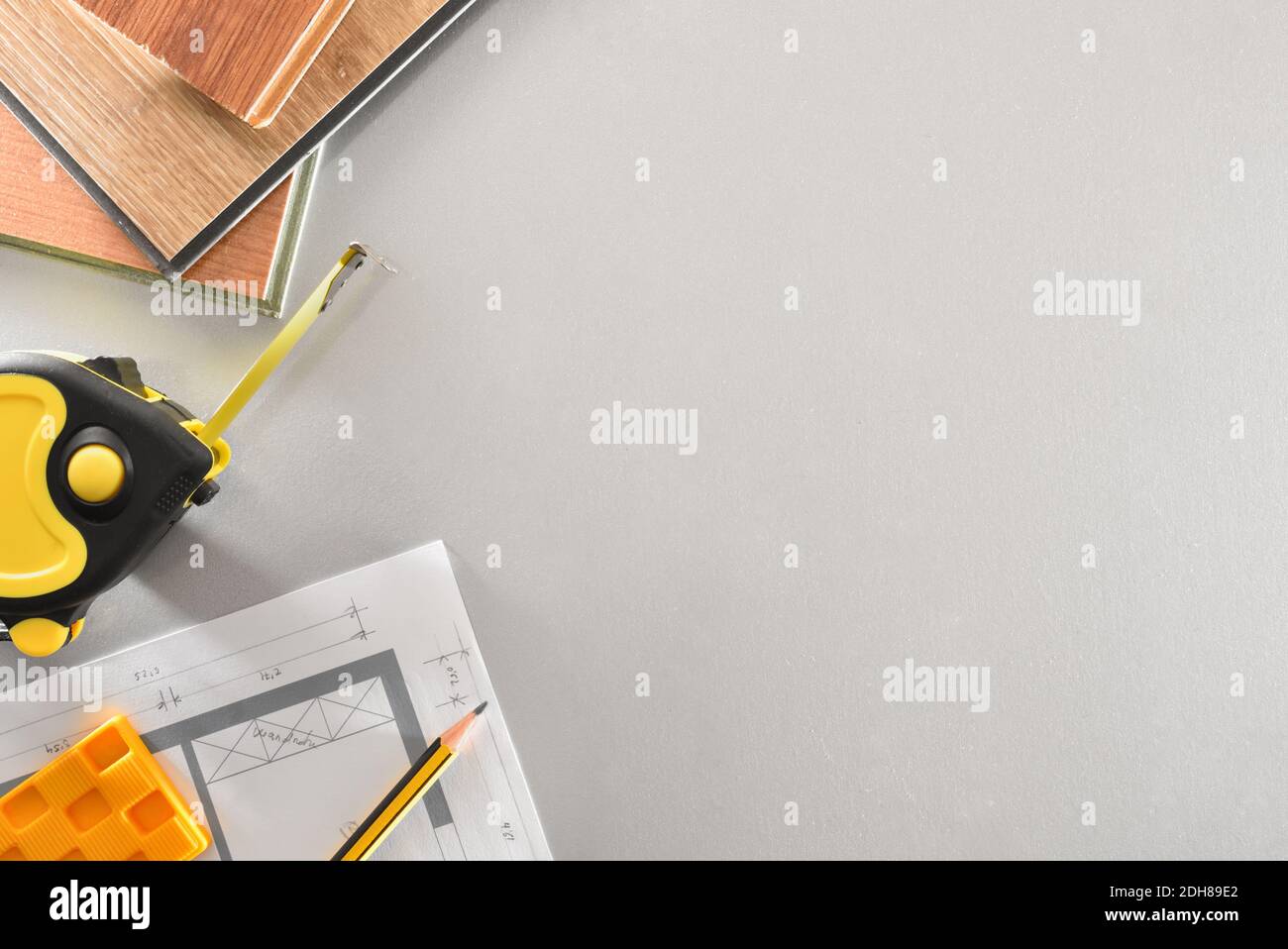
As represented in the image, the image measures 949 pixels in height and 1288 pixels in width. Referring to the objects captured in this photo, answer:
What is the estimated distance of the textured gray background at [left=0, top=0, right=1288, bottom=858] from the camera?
589mm

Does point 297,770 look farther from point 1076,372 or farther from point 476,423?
point 1076,372

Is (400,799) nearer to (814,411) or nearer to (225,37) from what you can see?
(814,411)

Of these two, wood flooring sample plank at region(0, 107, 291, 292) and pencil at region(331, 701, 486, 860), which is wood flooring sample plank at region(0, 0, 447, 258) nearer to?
wood flooring sample plank at region(0, 107, 291, 292)

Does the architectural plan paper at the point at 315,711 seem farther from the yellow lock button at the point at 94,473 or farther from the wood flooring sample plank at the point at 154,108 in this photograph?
the wood flooring sample plank at the point at 154,108

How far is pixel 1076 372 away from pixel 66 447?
2.18 feet

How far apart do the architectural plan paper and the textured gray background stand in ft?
A: 0.08

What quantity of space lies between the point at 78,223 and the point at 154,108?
0.09m

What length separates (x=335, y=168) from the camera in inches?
22.9

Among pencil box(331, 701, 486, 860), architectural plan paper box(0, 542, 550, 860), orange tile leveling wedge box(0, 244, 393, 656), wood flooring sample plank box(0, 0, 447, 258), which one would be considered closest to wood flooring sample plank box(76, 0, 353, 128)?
wood flooring sample plank box(0, 0, 447, 258)

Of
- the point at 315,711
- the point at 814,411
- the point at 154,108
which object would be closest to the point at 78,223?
the point at 154,108

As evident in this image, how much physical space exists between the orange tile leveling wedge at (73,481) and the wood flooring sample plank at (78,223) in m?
0.09

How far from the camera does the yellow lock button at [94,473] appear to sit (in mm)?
496

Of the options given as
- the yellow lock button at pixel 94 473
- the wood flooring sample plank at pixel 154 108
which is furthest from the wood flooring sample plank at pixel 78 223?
the yellow lock button at pixel 94 473

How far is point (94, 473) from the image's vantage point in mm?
496
